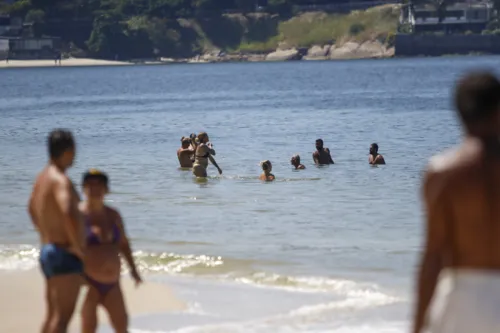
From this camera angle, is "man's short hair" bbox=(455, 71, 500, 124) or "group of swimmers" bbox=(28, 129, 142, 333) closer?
"man's short hair" bbox=(455, 71, 500, 124)

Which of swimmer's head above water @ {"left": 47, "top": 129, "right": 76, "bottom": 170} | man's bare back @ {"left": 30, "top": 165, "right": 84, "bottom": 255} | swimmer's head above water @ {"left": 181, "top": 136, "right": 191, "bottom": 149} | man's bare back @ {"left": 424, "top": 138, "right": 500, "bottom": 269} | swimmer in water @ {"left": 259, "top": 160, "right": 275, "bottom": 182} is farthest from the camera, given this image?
swimmer's head above water @ {"left": 181, "top": 136, "right": 191, "bottom": 149}

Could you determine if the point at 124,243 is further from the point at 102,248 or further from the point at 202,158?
the point at 202,158

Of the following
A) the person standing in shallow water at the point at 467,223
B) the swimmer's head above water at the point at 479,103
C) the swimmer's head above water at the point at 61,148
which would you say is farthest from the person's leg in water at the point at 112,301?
the swimmer's head above water at the point at 479,103

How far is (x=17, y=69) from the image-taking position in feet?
652

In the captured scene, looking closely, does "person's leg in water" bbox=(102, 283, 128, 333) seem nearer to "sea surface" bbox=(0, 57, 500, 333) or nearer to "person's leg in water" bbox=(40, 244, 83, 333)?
"person's leg in water" bbox=(40, 244, 83, 333)

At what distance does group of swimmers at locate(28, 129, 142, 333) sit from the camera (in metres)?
6.89

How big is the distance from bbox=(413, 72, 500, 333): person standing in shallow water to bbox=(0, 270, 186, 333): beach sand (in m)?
5.60

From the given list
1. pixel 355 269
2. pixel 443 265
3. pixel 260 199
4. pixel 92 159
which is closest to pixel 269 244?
pixel 355 269

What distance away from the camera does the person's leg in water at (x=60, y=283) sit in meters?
7.04

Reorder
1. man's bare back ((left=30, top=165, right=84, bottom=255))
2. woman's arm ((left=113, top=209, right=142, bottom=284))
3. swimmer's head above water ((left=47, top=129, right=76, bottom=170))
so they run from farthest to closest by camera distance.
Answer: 1. woman's arm ((left=113, top=209, right=142, bottom=284))
2. swimmer's head above water ((left=47, top=129, right=76, bottom=170))
3. man's bare back ((left=30, top=165, right=84, bottom=255))

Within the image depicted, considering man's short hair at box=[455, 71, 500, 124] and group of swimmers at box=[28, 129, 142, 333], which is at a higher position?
man's short hair at box=[455, 71, 500, 124]

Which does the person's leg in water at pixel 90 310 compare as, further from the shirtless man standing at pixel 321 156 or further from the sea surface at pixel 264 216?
the shirtless man standing at pixel 321 156

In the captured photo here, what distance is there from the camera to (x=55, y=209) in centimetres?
693

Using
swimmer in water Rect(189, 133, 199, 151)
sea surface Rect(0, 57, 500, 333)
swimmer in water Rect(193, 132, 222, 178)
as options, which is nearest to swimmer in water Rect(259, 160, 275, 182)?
sea surface Rect(0, 57, 500, 333)
